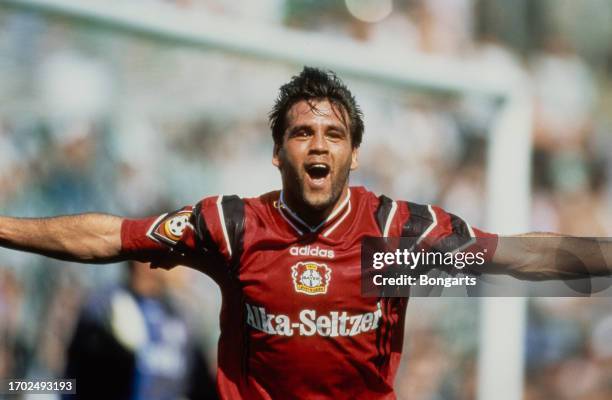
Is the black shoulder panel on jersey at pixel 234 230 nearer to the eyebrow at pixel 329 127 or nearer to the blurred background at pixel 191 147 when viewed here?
the eyebrow at pixel 329 127

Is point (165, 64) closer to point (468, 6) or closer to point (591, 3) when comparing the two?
point (468, 6)

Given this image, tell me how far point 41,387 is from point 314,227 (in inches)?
94.8

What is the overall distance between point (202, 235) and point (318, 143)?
0.59 m

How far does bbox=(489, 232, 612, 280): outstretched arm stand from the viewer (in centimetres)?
364

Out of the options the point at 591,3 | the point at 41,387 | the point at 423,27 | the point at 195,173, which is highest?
the point at 591,3

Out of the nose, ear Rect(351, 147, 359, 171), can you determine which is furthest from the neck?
the nose

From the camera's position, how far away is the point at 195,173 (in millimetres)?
5910

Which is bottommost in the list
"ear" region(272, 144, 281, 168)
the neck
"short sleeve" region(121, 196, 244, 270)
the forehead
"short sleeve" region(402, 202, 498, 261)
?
"short sleeve" region(121, 196, 244, 270)

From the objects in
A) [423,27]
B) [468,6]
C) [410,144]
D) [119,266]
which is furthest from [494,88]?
[119,266]

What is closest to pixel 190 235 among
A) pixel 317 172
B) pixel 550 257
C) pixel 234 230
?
pixel 234 230

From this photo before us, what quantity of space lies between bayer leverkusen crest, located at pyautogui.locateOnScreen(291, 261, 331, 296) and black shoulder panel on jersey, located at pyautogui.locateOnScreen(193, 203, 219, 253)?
33 centimetres

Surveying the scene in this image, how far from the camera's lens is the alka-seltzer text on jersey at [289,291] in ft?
11.4

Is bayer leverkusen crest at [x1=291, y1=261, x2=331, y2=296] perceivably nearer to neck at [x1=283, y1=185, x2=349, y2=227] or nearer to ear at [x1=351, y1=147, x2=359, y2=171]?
neck at [x1=283, y1=185, x2=349, y2=227]

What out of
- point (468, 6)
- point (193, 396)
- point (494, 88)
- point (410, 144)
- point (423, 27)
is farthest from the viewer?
point (468, 6)
